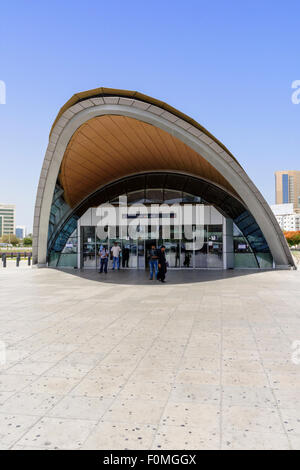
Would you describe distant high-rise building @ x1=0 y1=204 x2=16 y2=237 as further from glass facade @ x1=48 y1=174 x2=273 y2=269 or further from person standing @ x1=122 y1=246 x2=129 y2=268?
person standing @ x1=122 y1=246 x2=129 y2=268

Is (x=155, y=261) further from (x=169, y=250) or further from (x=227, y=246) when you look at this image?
(x=227, y=246)

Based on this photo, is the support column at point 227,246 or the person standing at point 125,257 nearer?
the support column at point 227,246

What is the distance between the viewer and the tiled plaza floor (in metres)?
3.12

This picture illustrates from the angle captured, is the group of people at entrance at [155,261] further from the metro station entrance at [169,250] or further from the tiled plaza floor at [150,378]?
the tiled plaza floor at [150,378]

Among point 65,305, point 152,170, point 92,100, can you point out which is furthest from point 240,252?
point 65,305

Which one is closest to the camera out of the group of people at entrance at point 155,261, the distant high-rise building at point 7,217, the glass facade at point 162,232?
the group of people at entrance at point 155,261

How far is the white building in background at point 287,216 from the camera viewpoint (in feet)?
568

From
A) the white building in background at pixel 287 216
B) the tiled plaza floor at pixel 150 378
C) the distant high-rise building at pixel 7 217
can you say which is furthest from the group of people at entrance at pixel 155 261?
the distant high-rise building at pixel 7 217

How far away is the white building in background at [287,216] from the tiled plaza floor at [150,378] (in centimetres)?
17535

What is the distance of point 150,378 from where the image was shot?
4438 mm

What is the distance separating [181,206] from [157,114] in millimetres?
9069

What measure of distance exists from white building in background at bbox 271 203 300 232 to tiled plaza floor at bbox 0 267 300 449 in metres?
175

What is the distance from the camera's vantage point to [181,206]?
24156 millimetres

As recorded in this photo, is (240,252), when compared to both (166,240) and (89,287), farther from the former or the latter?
A: (89,287)
